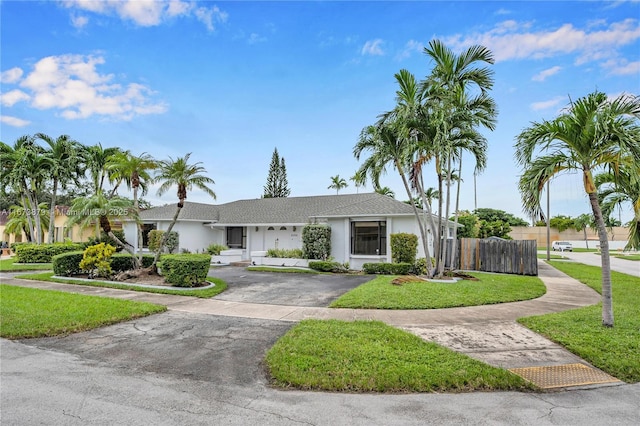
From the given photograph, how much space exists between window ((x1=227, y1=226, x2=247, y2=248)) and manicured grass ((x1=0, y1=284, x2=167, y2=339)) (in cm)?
1319

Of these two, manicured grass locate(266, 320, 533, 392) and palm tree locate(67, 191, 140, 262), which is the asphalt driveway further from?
palm tree locate(67, 191, 140, 262)

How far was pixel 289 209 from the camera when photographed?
77.4 ft

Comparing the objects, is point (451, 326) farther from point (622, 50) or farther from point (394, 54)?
point (394, 54)

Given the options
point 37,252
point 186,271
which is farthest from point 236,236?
point 186,271

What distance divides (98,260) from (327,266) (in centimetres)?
1009

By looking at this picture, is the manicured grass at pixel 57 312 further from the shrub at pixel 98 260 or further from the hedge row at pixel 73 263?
the hedge row at pixel 73 263

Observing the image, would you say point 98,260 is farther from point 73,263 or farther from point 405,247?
point 405,247

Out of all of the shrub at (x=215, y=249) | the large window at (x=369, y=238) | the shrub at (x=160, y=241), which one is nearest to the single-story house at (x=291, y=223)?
the large window at (x=369, y=238)

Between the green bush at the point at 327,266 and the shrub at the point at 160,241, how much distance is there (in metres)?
10.7

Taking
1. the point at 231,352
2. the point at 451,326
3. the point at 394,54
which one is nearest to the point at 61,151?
the point at 394,54

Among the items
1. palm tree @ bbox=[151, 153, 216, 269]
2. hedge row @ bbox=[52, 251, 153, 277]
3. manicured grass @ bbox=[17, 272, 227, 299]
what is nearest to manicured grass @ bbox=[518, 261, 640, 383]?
manicured grass @ bbox=[17, 272, 227, 299]

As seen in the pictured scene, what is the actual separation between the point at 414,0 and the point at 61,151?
26003mm

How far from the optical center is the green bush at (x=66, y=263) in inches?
556

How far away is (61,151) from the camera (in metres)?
24.9
